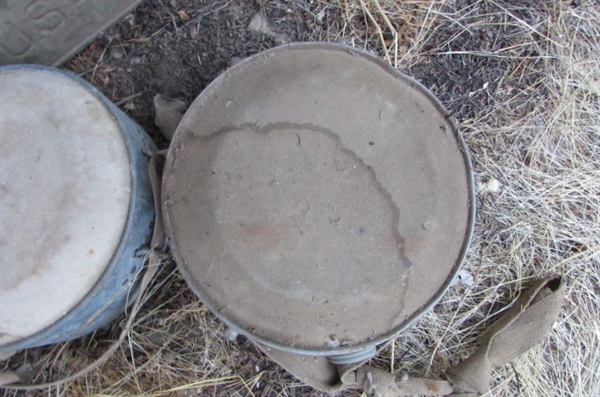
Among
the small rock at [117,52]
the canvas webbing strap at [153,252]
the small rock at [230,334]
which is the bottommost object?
the small rock at [230,334]

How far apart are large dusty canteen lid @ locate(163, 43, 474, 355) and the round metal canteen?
136 mm

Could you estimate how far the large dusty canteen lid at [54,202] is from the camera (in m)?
1.15

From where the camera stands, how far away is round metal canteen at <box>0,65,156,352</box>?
1150 millimetres

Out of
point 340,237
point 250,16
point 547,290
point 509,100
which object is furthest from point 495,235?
point 250,16

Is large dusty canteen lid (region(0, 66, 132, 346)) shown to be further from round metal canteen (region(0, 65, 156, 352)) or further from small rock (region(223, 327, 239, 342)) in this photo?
small rock (region(223, 327, 239, 342))

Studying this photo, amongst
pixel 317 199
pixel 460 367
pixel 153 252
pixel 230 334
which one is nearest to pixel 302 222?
pixel 317 199

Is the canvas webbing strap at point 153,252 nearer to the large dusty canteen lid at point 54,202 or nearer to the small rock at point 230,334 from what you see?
the large dusty canteen lid at point 54,202

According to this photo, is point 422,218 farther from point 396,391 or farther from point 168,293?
point 168,293

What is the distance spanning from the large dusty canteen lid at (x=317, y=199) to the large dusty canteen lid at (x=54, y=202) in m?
0.15

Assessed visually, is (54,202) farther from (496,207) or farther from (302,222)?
(496,207)

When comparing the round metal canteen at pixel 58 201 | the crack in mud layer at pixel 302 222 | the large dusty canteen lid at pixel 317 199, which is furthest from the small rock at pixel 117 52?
the crack in mud layer at pixel 302 222

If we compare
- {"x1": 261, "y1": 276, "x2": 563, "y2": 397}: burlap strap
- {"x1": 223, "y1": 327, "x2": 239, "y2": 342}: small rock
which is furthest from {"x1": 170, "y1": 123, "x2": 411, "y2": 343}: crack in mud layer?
{"x1": 223, "y1": 327, "x2": 239, "y2": 342}: small rock

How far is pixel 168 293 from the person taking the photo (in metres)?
1.62

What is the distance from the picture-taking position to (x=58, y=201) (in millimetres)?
1155
